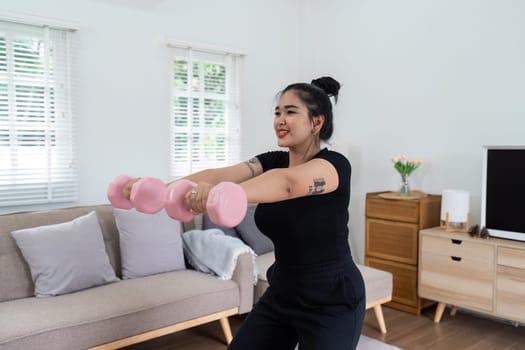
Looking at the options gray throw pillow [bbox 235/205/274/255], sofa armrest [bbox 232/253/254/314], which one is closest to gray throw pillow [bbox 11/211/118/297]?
sofa armrest [bbox 232/253/254/314]

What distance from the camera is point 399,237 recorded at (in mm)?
3795

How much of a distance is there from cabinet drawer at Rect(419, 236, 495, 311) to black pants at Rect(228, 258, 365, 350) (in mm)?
1991

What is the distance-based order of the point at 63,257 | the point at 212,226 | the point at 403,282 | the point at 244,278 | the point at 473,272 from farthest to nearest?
the point at 403,282
the point at 212,226
the point at 473,272
the point at 244,278
the point at 63,257

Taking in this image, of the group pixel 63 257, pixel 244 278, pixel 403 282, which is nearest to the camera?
pixel 63 257

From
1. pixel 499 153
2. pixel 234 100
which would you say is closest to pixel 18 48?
pixel 234 100

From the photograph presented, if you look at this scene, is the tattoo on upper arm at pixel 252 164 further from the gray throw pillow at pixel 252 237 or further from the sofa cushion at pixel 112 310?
the gray throw pillow at pixel 252 237

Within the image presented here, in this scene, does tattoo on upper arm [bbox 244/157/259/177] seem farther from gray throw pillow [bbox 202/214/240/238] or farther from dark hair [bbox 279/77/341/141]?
gray throw pillow [bbox 202/214/240/238]

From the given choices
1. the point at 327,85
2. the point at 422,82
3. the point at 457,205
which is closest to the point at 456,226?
the point at 457,205

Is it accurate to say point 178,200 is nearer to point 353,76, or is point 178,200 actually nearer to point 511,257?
point 511,257

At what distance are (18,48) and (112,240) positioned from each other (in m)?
1.40

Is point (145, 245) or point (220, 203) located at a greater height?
point (220, 203)

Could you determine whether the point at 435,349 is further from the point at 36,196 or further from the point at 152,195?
the point at 36,196

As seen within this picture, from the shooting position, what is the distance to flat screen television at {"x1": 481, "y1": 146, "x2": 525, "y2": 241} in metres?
3.25

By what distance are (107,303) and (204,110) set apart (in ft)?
6.87
